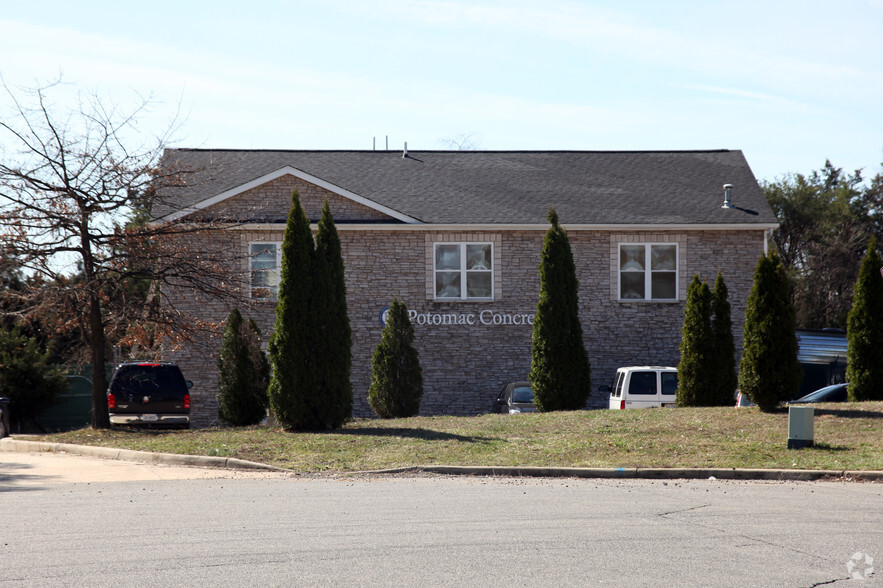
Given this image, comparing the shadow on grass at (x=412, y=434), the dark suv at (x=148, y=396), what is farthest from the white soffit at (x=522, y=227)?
the shadow on grass at (x=412, y=434)

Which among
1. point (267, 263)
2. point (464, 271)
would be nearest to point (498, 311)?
point (464, 271)

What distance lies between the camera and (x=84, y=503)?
10.5 metres

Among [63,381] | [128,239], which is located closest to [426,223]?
[128,239]

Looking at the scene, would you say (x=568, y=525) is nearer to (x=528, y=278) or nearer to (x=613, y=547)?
(x=613, y=547)

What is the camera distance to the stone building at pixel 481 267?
25172 mm

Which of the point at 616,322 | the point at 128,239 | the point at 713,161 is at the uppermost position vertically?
the point at 713,161

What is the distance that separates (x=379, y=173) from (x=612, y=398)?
1113 cm

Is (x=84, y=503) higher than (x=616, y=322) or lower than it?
→ lower

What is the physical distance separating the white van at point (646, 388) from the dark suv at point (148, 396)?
10093mm

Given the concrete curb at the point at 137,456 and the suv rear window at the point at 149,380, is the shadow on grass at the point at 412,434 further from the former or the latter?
the suv rear window at the point at 149,380

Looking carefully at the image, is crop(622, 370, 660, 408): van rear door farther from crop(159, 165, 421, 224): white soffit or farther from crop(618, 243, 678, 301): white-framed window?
crop(159, 165, 421, 224): white soffit

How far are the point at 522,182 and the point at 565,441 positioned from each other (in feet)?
46.5

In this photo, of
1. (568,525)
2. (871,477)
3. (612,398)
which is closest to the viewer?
(568,525)

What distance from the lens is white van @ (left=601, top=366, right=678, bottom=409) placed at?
21.2 metres
